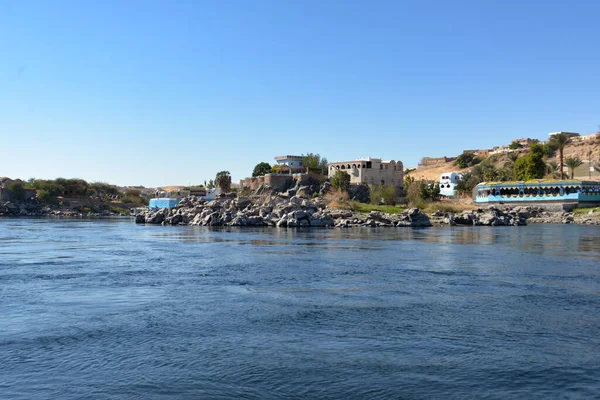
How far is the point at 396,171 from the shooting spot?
103 metres

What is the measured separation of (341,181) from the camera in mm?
91688

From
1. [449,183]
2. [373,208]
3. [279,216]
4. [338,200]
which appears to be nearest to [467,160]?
[449,183]

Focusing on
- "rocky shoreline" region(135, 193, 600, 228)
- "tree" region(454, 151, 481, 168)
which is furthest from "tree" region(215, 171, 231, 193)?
"tree" region(454, 151, 481, 168)

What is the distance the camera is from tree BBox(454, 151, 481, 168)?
6339 inches

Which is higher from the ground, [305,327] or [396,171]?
[396,171]

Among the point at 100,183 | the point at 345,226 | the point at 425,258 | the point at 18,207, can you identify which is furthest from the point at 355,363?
the point at 100,183

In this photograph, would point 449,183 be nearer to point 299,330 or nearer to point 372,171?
point 372,171

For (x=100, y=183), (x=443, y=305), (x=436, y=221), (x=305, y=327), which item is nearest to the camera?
(x=305, y=327)

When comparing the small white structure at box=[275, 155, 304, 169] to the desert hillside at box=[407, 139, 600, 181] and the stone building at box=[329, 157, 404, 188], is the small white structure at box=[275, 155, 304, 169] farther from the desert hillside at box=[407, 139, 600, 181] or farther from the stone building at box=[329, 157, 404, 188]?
the desert hillside at box=[407, 139, 600, 181]

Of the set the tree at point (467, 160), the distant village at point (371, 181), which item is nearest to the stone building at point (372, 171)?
the distant village at point (371, 181)

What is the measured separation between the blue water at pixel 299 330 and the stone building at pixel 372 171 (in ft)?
230

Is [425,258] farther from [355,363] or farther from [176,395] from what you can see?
[176,395]

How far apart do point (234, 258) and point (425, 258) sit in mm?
10963

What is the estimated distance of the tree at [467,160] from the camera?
16100cm
